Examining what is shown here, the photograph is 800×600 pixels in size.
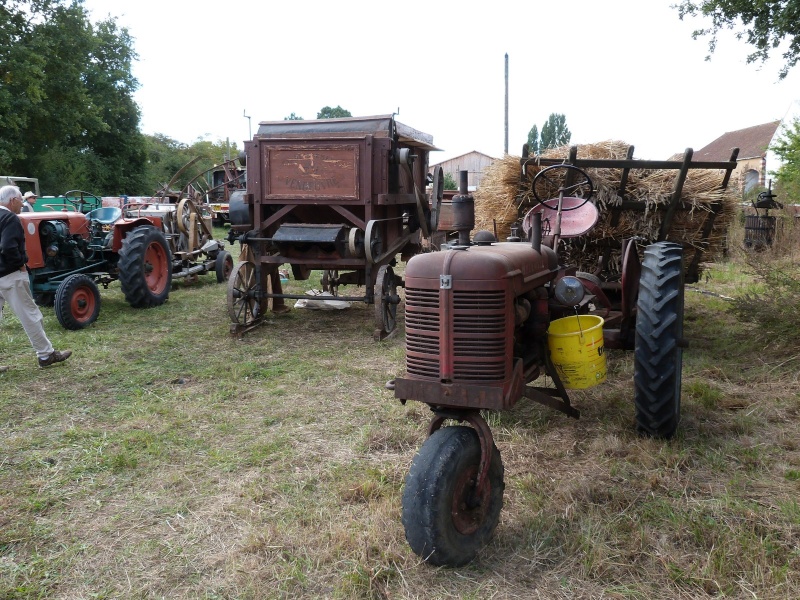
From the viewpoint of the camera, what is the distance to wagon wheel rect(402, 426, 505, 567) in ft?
7.77

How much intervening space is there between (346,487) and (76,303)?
4.98 metres

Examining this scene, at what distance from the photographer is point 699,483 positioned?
3.07 metres

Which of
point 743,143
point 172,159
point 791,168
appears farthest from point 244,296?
point 743,143

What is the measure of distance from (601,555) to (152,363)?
4.31 meters

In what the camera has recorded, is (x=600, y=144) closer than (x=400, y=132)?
Yes

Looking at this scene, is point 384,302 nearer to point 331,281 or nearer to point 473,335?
→ point 331,281

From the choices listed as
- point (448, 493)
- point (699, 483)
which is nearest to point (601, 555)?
point (448, 493)

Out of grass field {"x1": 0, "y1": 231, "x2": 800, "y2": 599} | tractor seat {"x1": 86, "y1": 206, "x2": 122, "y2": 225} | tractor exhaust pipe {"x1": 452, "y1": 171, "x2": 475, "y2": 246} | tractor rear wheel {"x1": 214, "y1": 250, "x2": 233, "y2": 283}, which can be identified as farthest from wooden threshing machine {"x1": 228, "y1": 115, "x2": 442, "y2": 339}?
tractor rear wheel {"x1": 214, "y1": 250, "x2": 233, "y2": 283}

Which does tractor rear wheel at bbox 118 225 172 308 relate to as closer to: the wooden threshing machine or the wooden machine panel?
the wooden threshing machine

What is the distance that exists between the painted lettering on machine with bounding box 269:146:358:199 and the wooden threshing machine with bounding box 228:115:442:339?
10 mm

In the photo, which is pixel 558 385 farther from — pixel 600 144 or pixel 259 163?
pixel 259 163

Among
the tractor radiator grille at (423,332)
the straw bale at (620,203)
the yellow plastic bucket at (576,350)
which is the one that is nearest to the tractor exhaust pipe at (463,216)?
the tractor radiator grille at (423,332)

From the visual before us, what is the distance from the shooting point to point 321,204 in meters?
6.59

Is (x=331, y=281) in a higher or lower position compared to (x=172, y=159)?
lower
